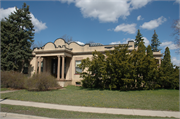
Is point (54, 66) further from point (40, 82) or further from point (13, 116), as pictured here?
point (13, 116)

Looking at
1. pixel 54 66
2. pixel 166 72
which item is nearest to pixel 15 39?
pixel 54 66

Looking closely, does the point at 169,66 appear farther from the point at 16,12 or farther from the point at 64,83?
the point at 16,12

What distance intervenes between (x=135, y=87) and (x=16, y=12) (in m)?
24.4

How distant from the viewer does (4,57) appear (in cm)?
2538

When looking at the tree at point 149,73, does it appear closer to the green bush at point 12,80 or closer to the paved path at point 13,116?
the paved path at point 13,116

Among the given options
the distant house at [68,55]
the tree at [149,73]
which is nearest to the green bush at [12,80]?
the distant house at [68,55]

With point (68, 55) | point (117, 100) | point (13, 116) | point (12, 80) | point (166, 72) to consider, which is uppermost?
point (68, 55)

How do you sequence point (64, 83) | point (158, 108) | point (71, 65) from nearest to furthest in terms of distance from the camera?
point (158, 108) < point (64, 83) < point (71, 65)

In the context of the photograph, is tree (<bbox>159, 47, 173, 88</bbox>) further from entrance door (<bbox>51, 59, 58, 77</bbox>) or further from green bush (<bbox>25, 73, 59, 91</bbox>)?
entrance door (<bbox>51, 59, 58, 77</bbox>)

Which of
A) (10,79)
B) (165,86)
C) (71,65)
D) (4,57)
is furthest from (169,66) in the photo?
(4,57)

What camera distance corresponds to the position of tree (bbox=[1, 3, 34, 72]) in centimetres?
2469

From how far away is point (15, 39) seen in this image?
82.8 ft

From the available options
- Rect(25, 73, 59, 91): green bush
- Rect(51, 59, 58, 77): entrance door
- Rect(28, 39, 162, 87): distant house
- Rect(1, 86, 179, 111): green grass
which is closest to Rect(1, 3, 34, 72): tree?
Rect(28, 39, 162, 87): distant house

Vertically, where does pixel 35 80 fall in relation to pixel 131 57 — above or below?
below
